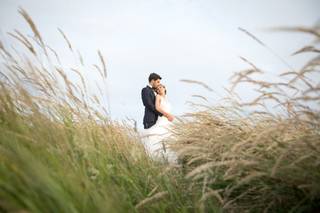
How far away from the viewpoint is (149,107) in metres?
5.68

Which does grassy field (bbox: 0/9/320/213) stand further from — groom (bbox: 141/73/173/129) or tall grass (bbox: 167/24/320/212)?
groom (bbox: 141/73/173/129)

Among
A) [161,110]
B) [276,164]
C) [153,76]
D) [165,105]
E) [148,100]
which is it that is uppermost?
[153,76]

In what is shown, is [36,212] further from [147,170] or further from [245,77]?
[245,77]

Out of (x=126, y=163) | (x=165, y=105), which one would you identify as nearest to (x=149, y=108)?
Result: (x=165, y=105)

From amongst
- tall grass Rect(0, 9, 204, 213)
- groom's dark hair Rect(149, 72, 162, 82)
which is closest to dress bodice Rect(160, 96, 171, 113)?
groom's dark hair Rect(149, 72, 162, 82)

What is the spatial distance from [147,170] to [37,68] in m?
1.03

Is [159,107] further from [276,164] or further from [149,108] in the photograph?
[276,164]

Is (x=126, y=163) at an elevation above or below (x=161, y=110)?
below

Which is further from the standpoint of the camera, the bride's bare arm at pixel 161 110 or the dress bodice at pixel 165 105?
the dress bodice at pixel 165 105

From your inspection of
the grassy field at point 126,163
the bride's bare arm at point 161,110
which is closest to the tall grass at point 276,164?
the grassy field at point 126,163

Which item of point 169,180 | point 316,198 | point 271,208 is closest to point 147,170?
point 169,180

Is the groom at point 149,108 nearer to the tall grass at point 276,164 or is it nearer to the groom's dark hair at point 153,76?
the groom's dark hair at point 153,76

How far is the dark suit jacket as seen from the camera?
18.6 ft

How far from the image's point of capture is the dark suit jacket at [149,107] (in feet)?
18.6
